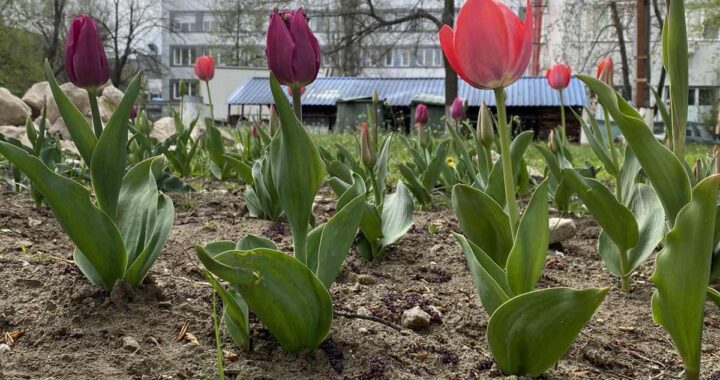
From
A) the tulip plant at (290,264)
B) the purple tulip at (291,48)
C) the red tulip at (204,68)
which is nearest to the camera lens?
the tulip plant at (290,264)

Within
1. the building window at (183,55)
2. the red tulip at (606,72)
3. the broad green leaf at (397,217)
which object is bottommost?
the broad green leaf at (397,217)

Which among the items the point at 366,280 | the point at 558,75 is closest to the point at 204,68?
the point at 558,75

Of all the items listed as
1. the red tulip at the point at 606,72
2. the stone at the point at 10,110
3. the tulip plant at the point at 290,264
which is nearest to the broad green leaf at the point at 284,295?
the tulip plant at the point at 290,264

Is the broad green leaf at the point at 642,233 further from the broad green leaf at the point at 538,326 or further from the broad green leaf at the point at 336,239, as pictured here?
the broad green leaf at the point at 336,239

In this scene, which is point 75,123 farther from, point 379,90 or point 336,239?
point 379,90

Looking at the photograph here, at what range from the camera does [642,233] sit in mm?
1619

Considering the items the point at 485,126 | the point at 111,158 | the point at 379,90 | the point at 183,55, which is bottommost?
the point at 111,158

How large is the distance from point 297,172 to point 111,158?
411 millimetres

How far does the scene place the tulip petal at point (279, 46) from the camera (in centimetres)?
123

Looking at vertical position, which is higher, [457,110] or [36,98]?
[36,98]

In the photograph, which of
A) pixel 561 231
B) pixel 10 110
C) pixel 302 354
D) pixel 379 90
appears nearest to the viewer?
pixel 302 354

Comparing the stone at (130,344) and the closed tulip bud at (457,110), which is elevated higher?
the closed tulip bud at (457,110)

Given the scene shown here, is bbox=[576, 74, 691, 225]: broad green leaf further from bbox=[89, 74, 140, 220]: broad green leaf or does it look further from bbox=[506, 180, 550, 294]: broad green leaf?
bbox=[89, 74, 140, 220]: broad green leaf

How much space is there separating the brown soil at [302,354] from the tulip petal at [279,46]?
460mm
